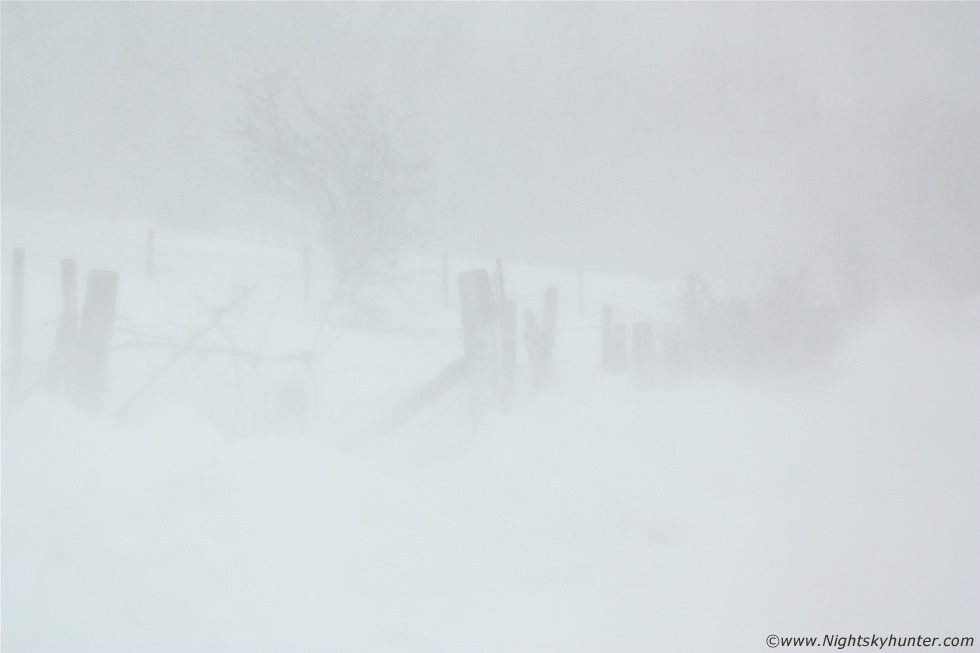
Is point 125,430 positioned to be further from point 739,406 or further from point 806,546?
point 739,406

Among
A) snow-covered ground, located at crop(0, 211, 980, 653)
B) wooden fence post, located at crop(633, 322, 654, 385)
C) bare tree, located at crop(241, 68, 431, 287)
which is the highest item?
bare tree, located at crop(241, 68, 431, 287)

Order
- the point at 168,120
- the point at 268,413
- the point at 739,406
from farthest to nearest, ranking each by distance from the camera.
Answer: the point at 168,120, the point at 739,406, the point at 268,413

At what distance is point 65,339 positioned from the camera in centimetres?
397

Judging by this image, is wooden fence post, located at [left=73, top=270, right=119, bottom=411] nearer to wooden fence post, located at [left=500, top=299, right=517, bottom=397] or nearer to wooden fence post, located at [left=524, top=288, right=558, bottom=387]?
wooden fence post, located at [left=500, top=299, right=517, bottom=397]

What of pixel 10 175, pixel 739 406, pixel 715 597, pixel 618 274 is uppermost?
pixel 10 175

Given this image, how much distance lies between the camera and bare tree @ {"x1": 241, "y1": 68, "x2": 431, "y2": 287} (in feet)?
26.8

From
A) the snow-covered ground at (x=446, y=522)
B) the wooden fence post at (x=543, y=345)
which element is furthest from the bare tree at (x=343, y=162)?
the snow-covered ground at (x=446, y=522)

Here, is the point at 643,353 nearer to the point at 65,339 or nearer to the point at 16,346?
the point at 65,339

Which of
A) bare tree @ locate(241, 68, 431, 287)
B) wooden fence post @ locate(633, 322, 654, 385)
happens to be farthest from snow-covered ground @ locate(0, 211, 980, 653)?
bare tree @ locate(241, 68, 431, 287)

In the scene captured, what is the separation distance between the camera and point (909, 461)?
512cm

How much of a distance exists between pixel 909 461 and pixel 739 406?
149 centimetres

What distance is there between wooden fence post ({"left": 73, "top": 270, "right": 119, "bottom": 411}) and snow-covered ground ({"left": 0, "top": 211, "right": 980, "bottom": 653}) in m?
0.18

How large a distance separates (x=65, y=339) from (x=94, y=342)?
0.41 metres

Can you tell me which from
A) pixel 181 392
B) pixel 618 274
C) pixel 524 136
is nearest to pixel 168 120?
pixel 524 136
